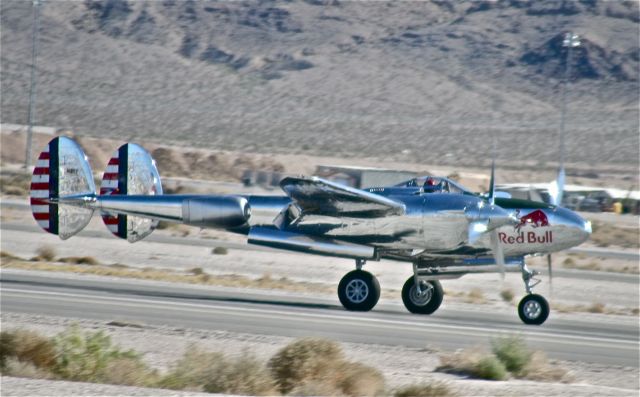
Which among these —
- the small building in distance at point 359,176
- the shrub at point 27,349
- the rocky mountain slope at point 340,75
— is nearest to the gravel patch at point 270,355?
the shrub at point 27,349

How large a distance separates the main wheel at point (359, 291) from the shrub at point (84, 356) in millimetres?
8649

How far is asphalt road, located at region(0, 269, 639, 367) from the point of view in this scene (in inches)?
771

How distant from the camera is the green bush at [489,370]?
15.5 metres

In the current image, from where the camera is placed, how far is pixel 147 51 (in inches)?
4528

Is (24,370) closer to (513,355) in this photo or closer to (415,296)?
(513,355)

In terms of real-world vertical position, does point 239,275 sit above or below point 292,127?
below

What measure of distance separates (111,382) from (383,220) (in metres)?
10.0

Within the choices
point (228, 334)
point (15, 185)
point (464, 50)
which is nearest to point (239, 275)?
point (228, 334)

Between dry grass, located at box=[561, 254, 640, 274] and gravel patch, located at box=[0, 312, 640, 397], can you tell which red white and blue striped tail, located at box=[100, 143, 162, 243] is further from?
dry grass, located at box=[561, 254, 640, 274]

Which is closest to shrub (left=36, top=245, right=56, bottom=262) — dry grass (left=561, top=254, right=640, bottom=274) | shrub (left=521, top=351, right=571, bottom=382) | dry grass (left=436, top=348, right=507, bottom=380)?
dry grass (left=561, top=254, right=640, bottom=274)

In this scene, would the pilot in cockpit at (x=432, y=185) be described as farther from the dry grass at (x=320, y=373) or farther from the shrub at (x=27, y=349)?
the shrub at (x=27, y=349)

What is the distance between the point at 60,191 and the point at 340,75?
8624 cm

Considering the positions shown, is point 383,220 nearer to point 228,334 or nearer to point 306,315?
point 306,315

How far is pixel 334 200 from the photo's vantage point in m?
21.6
